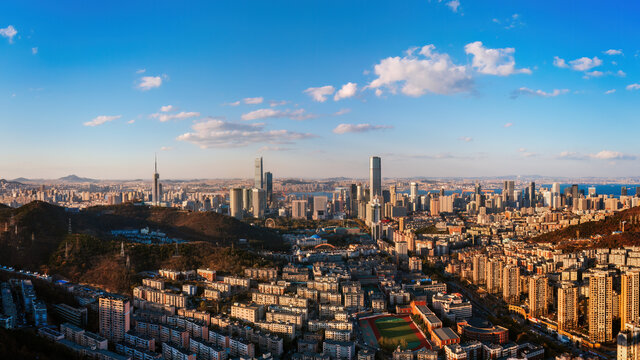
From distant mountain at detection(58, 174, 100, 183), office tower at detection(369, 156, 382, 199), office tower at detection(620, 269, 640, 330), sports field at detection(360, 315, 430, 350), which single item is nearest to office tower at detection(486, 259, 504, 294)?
office tower at detection(620, 269, 640, 330)

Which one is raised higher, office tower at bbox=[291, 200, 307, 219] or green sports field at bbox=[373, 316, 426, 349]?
office tower at bbox=[291, 200, 307, 219]

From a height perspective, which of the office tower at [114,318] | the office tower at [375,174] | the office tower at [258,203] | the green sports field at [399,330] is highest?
the office tower at [375,174]

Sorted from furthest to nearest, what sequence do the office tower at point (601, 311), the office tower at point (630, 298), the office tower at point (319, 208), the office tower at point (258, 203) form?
the office tower at point (319, 208) < the office tower at point (258, 203) < the office tower at point (630, 298) < the office tower at point (601, 311)

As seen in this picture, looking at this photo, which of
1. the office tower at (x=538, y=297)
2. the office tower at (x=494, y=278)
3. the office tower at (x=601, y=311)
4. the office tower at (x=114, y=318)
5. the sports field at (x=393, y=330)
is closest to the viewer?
the office tower at (x=114, y=318)

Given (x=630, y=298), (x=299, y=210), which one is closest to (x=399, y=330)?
(x=630, y=298)

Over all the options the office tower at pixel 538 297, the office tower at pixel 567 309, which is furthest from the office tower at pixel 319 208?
the office tower at pixel 567 309

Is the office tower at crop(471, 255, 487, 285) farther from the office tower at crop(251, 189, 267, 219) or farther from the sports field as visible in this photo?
the office tower at crop(251, 189, 267, 219)

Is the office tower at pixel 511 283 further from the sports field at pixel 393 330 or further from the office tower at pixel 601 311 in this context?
the sports field at pixel 393 330

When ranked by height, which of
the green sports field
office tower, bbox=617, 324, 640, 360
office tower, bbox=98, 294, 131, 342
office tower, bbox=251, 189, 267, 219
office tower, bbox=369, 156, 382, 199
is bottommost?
the green sports field
